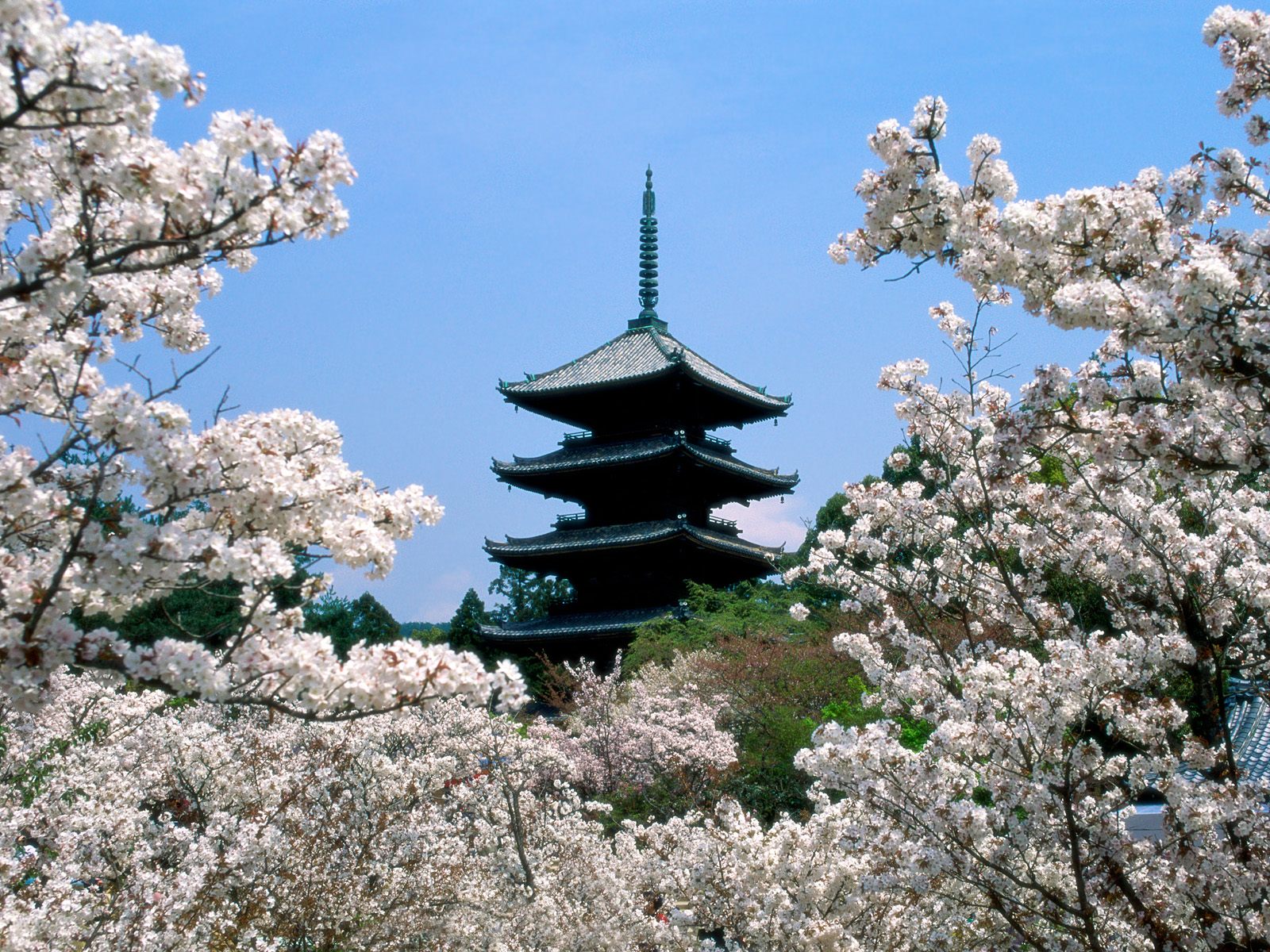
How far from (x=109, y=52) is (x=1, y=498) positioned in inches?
51.4

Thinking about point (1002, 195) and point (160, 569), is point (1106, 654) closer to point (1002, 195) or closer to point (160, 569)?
point (1002, 195)

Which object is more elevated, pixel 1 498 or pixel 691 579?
pixel 691 579

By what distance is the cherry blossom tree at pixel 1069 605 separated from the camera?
4.25 metres

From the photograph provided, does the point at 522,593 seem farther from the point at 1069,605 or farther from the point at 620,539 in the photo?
the point at 1069,605

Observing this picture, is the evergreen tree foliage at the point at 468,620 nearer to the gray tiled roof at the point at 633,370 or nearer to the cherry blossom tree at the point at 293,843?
the gray tiled roof at the point at 633,370

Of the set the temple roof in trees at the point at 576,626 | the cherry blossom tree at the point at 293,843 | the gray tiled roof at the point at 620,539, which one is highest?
the gray tiled roof at the point at 620,539

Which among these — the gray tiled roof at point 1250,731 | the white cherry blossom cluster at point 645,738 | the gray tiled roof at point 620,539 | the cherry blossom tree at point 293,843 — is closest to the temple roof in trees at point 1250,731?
the gray tiled roof at point 1250,731

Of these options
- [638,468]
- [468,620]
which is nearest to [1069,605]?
[638,468]

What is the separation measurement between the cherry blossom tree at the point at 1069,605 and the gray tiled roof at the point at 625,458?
2063 cm

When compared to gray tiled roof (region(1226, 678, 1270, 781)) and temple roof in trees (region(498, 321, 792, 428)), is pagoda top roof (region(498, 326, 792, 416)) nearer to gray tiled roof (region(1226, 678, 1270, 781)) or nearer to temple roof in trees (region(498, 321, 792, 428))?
temple roof in trees (region(498, 321, 792, 428))

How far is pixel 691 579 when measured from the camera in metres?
28.5

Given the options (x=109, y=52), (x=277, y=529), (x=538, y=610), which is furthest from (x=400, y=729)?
(x=538, y=610)

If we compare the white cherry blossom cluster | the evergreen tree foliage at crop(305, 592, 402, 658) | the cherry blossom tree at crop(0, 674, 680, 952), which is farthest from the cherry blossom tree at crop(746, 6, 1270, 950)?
the evergreen tree foliage at crop(305, 592, 402, 658)

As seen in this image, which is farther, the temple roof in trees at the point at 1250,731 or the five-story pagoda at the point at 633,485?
the five-story pagoda at the point at 633,485
